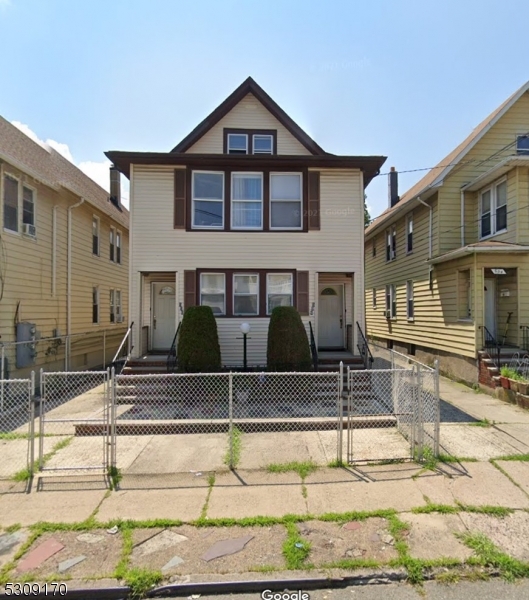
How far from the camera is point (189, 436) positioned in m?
6.23

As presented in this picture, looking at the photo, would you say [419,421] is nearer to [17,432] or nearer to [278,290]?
[278,290]

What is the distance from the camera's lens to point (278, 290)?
1042cm

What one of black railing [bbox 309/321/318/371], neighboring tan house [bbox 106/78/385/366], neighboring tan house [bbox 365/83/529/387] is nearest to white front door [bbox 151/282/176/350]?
neighboring tan house [bbox 106/78/385/366]

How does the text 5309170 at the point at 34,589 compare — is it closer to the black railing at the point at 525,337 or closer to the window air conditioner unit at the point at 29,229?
the window air conditioner unit at the point at 29,229

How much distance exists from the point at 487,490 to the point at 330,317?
307 inches

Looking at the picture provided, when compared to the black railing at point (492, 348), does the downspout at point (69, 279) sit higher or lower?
higher

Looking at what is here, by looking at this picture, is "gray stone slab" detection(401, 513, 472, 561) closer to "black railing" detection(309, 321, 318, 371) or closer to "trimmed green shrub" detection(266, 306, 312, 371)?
"trimmed green shrub" detection(266, 306, 312, 371)

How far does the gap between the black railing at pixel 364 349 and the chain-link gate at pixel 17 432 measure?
7.81m

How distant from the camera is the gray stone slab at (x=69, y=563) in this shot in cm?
305

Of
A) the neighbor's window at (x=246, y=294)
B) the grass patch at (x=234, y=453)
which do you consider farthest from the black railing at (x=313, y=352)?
the grass patch at (x=234, y=453)

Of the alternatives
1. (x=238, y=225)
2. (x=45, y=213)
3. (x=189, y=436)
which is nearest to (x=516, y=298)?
(x=238, y=225)

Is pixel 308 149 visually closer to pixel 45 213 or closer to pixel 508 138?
pixel 508 138

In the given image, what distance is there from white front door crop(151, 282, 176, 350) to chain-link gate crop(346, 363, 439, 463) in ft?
21.1

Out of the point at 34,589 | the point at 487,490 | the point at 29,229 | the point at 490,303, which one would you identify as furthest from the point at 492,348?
the point at 29,229
